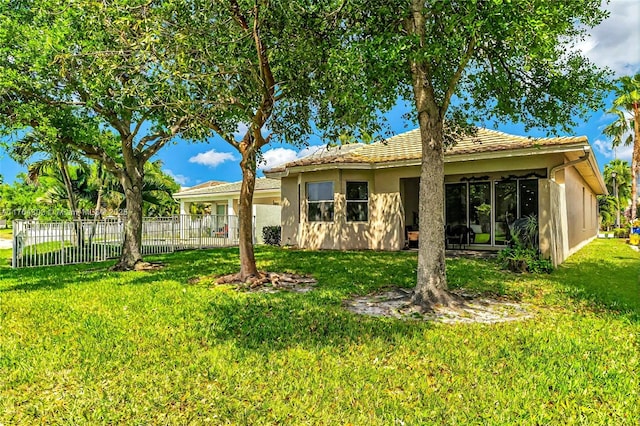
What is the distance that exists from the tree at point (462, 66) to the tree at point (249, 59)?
73cm

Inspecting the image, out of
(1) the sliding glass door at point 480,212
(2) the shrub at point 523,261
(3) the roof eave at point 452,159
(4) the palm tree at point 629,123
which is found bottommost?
(2) the shrub at point 523,261

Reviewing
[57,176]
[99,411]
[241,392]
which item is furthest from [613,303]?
[57,176]

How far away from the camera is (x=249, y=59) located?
25.8 ft

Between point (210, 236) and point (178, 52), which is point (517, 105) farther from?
point (210, 236)

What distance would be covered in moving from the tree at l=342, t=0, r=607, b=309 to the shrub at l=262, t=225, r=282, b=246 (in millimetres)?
11152

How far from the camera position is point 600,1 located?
23.9ft

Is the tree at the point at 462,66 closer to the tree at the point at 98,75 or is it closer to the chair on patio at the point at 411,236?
the tree at the point at 98,75

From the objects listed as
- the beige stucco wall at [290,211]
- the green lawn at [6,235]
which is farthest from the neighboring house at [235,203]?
the green lawn at [6,235]

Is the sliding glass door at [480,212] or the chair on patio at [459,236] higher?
the sliding glass door at [480,212]

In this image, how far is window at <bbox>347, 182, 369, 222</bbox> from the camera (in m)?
15.6

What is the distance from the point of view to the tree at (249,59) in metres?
6.99

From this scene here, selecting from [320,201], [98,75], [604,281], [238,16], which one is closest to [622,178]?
[320,201]

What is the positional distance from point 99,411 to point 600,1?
955cm

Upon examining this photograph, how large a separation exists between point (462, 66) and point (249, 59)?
12.9 ft
